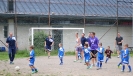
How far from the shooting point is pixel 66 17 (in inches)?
1310

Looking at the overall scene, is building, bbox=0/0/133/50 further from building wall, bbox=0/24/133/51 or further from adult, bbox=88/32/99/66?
adult, bbox=88/32/99/66

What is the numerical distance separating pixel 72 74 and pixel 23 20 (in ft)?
Answer: 62.7

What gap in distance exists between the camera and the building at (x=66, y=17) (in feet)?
106

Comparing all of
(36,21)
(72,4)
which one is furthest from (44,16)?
(72,4)

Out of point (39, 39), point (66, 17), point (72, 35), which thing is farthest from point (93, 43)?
point (66, 17)

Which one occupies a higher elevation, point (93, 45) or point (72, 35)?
point (72, 35)

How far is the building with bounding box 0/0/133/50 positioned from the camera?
32.3 m

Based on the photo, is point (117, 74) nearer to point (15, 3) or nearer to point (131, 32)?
point (15, 3)

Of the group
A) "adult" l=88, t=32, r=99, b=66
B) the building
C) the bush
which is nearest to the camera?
"adult" l=88, t=32, r=99, b=66

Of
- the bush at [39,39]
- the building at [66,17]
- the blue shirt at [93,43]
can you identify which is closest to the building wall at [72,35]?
the building at [66,17]

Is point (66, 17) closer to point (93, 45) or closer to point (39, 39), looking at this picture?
point (39, 39)

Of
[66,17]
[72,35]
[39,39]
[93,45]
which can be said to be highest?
[66,17]

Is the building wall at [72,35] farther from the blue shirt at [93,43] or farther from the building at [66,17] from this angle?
the blue shirt at [93,43]

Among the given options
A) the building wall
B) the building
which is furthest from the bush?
the building wall
